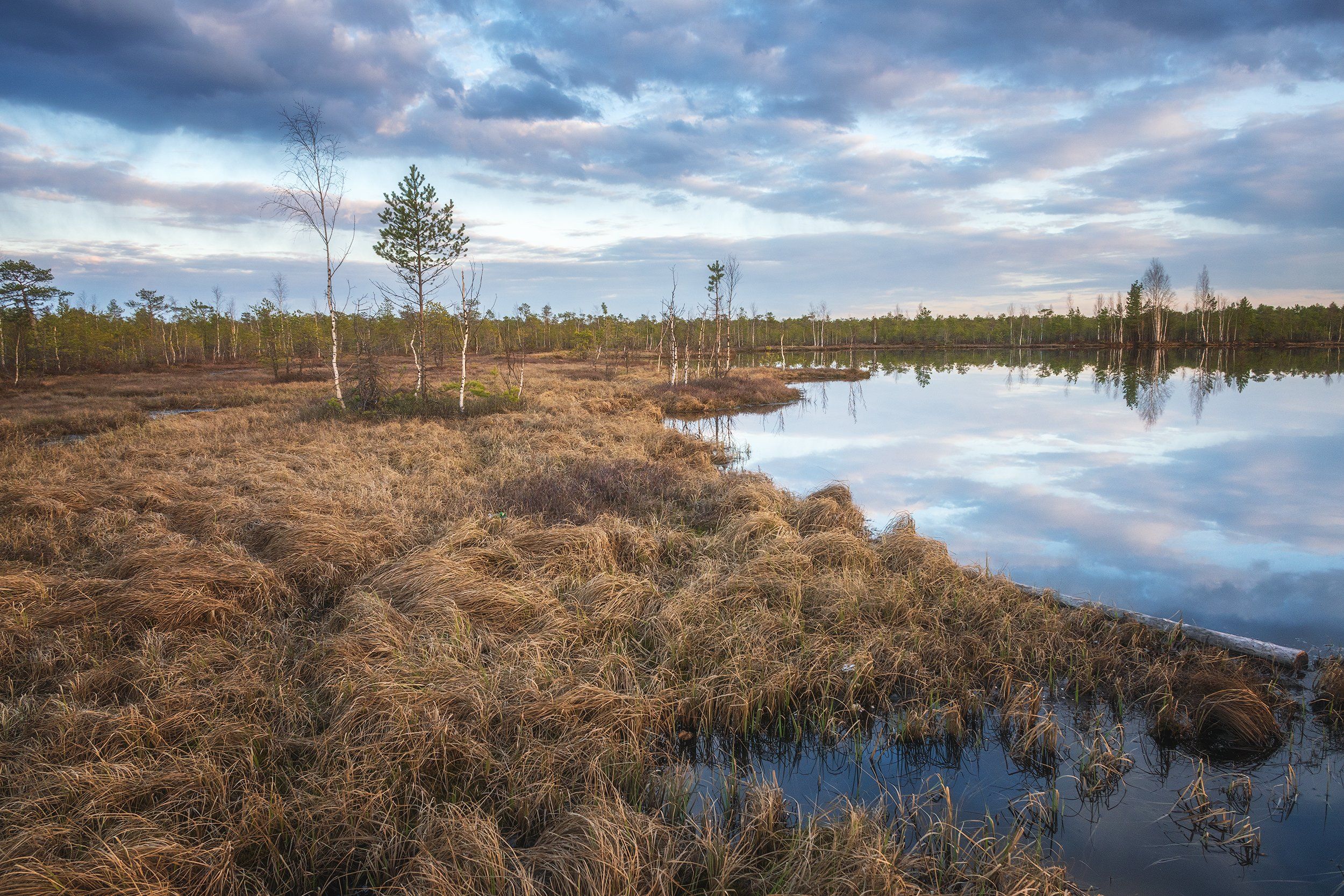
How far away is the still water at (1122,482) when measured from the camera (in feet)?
25.5

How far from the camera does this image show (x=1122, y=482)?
42.6ft

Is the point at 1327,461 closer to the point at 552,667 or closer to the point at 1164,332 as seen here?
the point at 552,667

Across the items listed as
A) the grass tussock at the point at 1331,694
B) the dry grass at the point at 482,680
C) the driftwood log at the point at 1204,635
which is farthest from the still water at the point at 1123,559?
the driftwood log at the point at 1204,635

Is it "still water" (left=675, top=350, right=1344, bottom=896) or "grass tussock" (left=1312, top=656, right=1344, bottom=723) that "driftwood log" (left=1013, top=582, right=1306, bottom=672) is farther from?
"still water" (left=675, top=350, right=1344, bottom=896)

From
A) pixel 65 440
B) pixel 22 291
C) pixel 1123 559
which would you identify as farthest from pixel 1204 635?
pixel 22 291

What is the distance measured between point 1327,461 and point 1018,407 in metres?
11.5

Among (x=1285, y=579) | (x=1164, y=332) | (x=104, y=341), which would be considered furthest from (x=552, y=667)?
(x=1164, y=332)

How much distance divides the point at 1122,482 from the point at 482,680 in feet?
45.5

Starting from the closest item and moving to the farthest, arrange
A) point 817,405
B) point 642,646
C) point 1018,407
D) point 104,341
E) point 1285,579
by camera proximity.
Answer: point 642,646, point 1285,579, point 1018,407, point 817,405, point 104,341

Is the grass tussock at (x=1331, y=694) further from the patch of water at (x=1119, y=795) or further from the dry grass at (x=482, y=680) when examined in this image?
the dry grass at (x=482, y=680)

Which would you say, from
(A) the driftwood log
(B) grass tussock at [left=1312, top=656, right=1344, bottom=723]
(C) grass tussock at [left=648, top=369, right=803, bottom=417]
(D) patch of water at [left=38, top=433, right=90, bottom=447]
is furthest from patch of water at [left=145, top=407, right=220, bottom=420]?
(B) grass tussock at [left=1312, top=656, right=1344, bottom=723]

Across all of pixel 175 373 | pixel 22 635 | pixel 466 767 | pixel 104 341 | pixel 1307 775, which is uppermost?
pixel 104 341

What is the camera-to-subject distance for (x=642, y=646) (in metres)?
5.67

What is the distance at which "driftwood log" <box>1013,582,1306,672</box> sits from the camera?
211 inches
